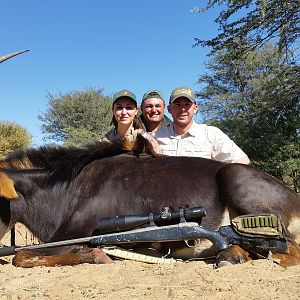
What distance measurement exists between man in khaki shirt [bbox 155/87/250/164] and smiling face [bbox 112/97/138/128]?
0.51m

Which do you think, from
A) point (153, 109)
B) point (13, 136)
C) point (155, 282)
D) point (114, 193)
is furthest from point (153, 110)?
point (13, 136)

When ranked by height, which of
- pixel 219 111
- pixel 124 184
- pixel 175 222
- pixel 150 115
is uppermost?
pixel 219 111

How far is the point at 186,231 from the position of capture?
145 inches

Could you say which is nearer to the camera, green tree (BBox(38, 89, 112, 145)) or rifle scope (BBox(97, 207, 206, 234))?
rifle scope (BBox(97, 207, 206, 234))

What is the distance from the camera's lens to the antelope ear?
4.09m

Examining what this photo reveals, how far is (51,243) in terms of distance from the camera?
3943 mm

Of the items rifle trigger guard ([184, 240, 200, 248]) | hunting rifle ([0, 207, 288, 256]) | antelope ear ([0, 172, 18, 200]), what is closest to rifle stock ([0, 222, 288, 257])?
hunting rifle ([0, 207, 288, 256])

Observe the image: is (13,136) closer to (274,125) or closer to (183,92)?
(274,125)

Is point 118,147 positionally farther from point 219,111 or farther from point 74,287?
point 219,111

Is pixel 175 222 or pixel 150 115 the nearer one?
pixel 175 222

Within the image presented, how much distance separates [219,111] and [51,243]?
20.3 m

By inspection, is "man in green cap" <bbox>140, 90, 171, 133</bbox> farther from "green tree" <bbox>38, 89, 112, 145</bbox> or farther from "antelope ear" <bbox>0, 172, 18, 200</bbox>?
"green tree" <bbox>38, 89, 112, 145</bbox>

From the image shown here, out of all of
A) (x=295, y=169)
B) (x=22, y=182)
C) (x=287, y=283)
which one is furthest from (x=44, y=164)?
(x=295, y=169)

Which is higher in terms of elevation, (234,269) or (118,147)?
(118,147)
